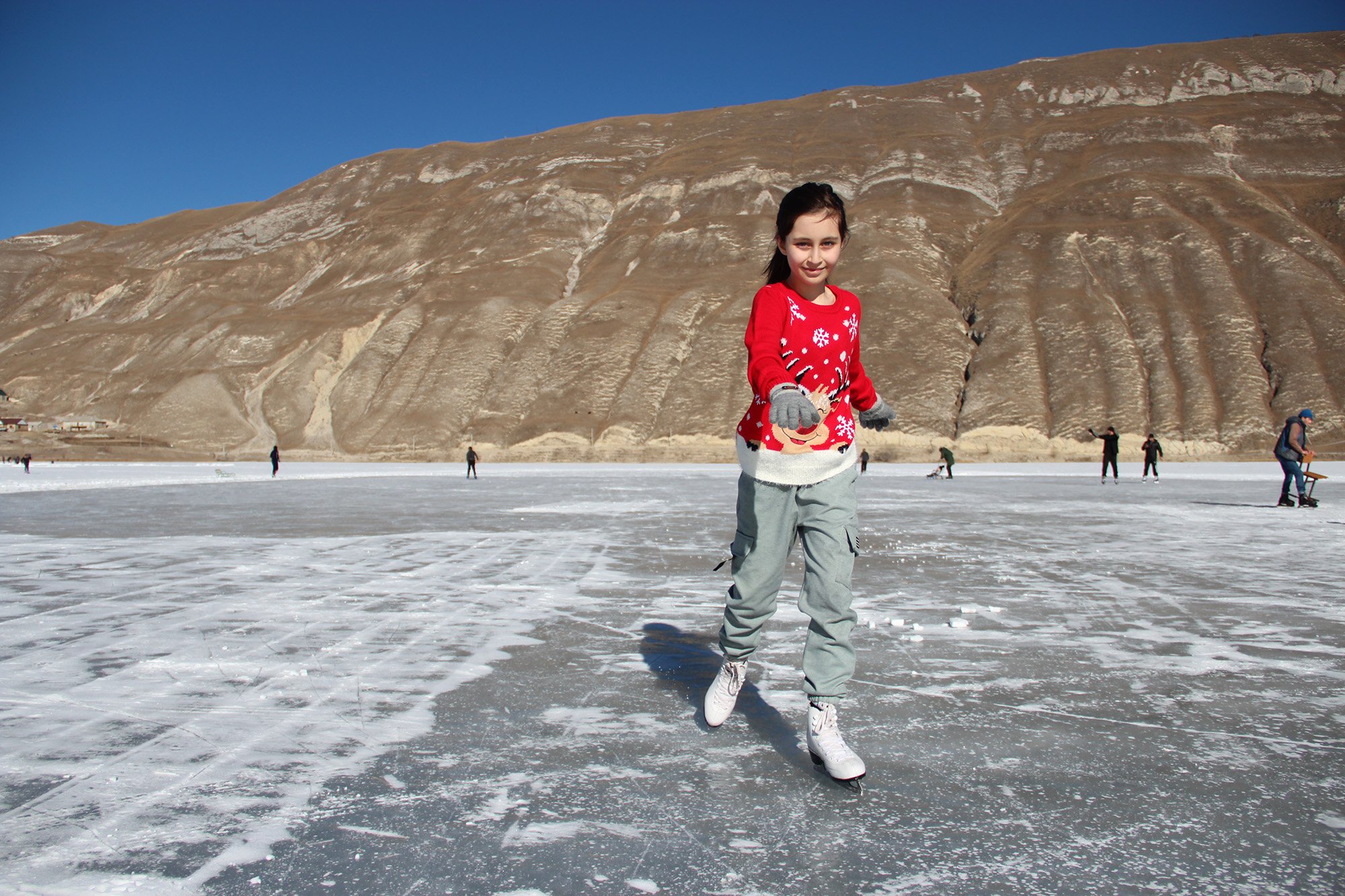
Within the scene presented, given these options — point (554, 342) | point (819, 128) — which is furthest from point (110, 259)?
point (819, 128)

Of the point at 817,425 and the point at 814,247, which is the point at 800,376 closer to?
the point at 817,425

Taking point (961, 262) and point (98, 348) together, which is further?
point (98, 348)

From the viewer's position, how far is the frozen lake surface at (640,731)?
2445 millimetres

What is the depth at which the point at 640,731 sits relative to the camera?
11.6 ft

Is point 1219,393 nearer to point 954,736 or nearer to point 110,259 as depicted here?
point 954,736

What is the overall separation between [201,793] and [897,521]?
11.2 meters

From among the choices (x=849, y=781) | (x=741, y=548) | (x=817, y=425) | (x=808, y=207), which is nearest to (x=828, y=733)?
(x=849, y=781)

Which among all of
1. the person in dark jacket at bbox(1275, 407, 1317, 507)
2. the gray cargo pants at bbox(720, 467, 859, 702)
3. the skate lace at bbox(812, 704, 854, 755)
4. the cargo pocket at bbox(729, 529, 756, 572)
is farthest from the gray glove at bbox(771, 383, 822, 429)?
the person in dark jacket at bbox(1275, 407, 1317, 507)

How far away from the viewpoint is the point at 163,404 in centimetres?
6756

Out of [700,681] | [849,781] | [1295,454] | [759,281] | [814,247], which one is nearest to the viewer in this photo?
[849,781]

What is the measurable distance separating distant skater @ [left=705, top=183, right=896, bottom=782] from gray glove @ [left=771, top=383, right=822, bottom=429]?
0.11 m

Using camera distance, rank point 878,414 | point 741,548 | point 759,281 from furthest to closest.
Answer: point 759,281 < point 878,414 < point 741,548

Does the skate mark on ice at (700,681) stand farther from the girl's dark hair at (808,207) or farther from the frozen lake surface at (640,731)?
the girl's dark hair at (808,207)

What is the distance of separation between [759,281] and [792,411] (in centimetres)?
6923
